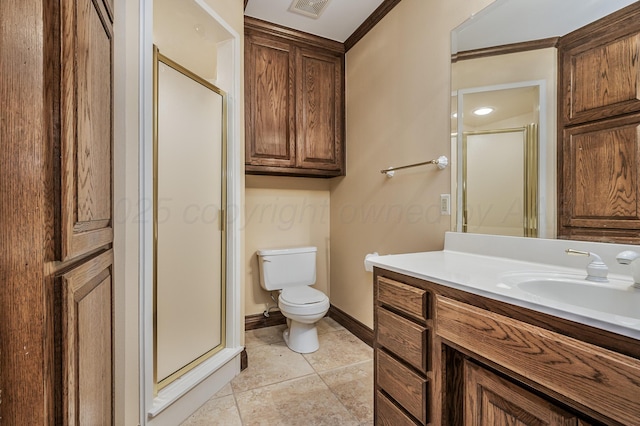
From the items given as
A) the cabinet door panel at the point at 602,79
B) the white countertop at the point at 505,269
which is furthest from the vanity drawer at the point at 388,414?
the cabinet door panel at the point at 602,79

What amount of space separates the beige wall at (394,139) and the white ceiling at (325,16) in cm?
14

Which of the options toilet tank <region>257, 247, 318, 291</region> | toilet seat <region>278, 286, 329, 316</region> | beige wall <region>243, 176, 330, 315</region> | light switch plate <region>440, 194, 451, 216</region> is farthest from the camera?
beige wall <region>243, 176, 330, 315</region>

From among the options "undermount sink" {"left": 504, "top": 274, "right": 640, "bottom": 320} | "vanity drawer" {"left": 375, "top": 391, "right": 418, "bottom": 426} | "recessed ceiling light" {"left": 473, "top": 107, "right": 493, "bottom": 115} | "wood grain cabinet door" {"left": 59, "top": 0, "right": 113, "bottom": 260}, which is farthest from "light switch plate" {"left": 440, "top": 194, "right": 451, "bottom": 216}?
"wood grain cabinet door" {"left": 59, "top": 0, "right": 113, "bottom": 260}

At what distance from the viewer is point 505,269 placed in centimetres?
107

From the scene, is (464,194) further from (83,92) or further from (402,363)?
(83,92)

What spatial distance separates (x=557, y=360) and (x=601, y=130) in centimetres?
86

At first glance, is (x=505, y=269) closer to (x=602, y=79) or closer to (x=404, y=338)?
(x=404, y=338)

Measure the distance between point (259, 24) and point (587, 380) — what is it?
8.71 ft

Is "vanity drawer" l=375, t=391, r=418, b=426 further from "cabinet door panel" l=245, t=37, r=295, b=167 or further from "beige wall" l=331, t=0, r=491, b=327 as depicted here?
"cabinet door panel" l=245, t=37, r=295, b=167

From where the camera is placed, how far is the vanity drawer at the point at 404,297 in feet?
3.16

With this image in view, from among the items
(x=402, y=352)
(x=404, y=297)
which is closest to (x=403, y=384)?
(x=402, y=352)

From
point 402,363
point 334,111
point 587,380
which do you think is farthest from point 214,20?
point 587,380

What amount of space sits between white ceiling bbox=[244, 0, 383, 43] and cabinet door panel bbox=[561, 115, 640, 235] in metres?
1.66

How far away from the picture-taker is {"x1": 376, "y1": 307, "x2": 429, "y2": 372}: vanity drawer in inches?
A: 37.7
